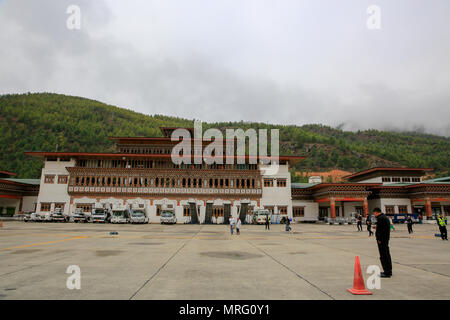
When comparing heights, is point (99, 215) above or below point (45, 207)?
below

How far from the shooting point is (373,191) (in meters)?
55.3

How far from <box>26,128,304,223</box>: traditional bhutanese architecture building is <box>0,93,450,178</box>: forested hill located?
163 ft

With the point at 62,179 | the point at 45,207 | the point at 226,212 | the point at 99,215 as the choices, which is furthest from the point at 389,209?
the point at 45,207

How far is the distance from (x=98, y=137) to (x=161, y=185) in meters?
82.6

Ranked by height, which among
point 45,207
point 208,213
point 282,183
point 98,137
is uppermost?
point 98,137

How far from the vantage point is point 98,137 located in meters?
120

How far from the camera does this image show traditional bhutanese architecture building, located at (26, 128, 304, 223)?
49.5 metres

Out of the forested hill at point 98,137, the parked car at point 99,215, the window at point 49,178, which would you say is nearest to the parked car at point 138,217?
the parked car at point 99,215

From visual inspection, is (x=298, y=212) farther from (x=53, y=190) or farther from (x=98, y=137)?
(x=98, y=137)

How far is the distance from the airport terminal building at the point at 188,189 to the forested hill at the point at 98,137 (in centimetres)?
5004

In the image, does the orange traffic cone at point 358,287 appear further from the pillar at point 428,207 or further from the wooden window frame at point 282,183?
the pillar at point 428,207

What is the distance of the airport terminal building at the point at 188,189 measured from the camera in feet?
163

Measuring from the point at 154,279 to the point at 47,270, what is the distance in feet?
11.2

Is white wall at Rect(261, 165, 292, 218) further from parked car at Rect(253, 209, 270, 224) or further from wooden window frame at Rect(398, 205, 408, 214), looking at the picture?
wooden window frame at Rect(398, 205, 408, 214)
